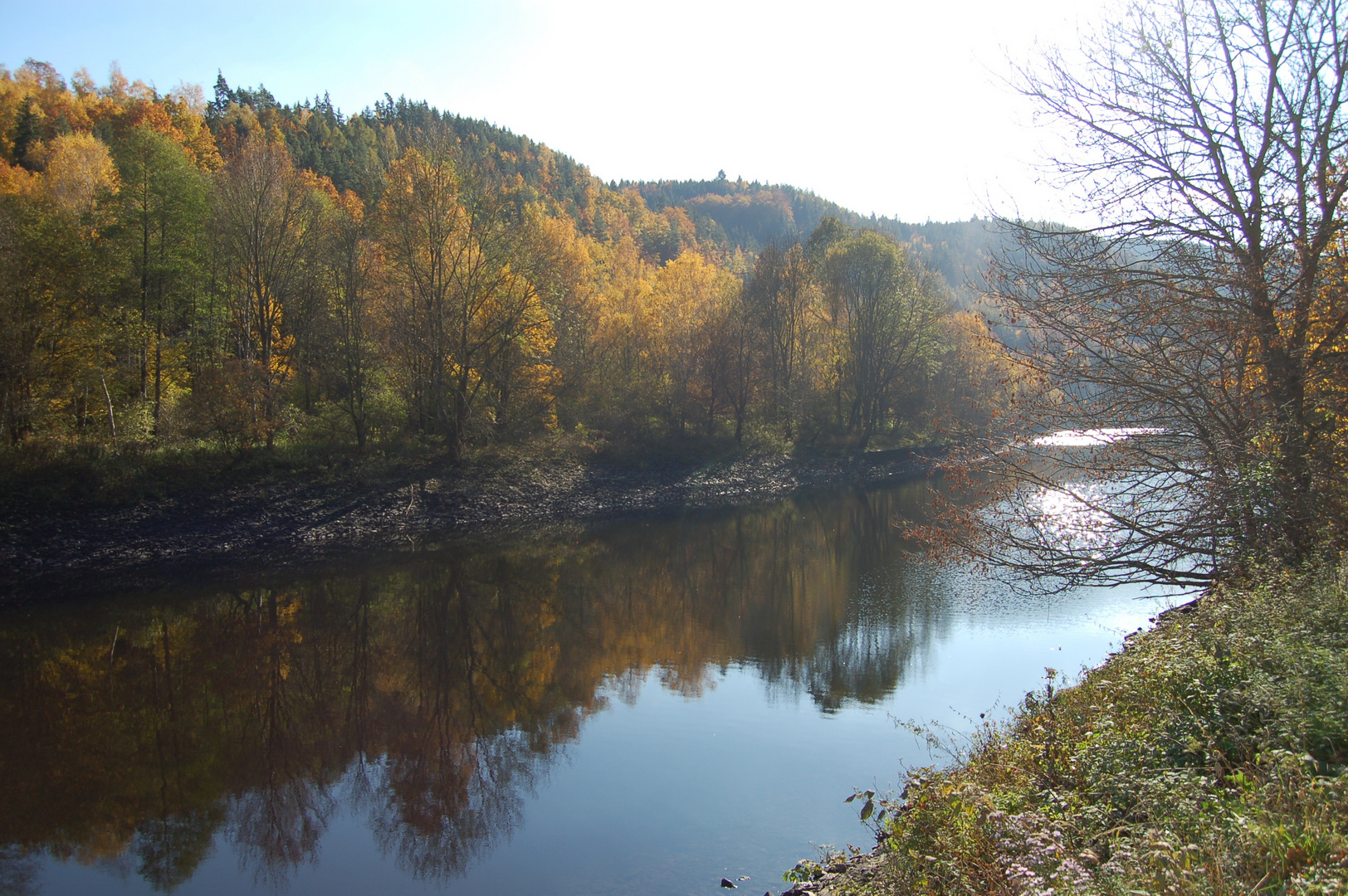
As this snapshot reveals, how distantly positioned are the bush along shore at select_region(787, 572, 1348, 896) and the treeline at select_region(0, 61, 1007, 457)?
415 cm

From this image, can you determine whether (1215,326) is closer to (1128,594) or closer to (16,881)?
(1128,594)

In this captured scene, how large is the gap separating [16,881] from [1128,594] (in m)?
19.5

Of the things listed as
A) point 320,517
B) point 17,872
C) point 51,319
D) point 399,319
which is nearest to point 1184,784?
point 17,872

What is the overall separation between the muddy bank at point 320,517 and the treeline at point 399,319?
2.24m

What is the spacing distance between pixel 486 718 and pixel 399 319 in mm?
19488

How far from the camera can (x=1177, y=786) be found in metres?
4.47

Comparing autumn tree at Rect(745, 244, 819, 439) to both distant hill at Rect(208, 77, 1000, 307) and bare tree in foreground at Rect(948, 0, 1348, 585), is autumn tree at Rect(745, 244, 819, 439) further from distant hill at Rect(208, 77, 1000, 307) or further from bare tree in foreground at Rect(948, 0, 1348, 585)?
bare tree in foreground at Rect(948, 0, 1348, 585)

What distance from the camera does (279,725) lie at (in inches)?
412

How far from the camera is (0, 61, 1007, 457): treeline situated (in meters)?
21.6

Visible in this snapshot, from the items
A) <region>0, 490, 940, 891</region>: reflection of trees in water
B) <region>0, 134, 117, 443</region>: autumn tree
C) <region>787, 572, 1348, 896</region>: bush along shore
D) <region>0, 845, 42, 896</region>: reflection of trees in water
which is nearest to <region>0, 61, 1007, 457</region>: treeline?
<region>0, 134, 117, 443</region>: autumn tree

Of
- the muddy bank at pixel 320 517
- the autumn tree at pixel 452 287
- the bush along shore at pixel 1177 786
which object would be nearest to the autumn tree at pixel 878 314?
the muddy bank at pixel 320 517

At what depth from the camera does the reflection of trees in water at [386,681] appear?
8219mm

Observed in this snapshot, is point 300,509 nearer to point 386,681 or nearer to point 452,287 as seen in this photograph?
point 452,287

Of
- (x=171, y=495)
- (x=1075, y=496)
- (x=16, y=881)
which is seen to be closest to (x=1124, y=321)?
(x=1075, y=496)
